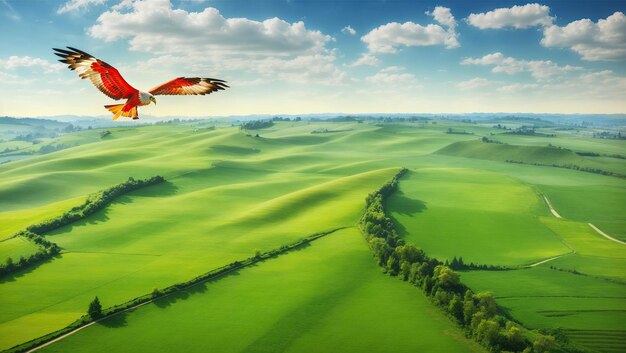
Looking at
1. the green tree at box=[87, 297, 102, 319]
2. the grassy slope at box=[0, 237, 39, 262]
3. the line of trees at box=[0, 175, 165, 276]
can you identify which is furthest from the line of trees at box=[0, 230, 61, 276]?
the green tree at box=[87, 297, 102, 319]

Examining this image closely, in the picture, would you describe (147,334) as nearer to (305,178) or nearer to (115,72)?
(115,72)

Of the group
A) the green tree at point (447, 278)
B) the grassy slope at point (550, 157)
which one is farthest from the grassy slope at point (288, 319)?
the grassy slope at point (550, 157)

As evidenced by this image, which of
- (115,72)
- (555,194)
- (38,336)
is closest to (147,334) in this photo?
(38,336)

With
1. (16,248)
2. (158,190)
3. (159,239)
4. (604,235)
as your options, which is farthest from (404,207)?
(16,248)

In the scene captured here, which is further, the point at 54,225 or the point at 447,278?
Answer: the point at 54,225

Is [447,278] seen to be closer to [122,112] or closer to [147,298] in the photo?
[147,298]

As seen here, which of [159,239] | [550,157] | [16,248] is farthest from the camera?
[550,157]

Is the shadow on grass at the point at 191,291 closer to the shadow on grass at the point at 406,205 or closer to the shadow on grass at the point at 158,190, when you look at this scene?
the shadow on grass at the point at 406,205
